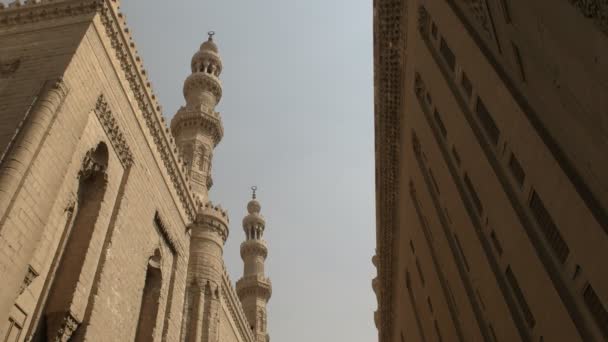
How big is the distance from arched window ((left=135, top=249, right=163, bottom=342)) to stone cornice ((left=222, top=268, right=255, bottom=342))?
21.2ft

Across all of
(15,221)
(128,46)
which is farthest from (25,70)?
(15,221)

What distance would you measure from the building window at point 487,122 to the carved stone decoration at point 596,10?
288cm

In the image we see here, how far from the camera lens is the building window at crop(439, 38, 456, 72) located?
941 centimetres

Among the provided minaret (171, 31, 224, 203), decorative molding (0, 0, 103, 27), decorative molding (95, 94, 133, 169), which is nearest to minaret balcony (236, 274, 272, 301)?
minaret (171, 31, 224, 203)

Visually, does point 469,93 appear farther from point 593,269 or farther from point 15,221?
point 15,221

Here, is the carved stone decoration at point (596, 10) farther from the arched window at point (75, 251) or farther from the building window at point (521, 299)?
the arched window at point (75, 251)

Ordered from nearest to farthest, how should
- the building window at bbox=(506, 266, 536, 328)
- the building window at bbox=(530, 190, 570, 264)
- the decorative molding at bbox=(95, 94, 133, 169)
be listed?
the building window at bbox=(530, 190, 570, 264) < the building window at bbox=(506, 266, 536, 328) < the decorative molding at bbox=(95, 94, 133, 169)

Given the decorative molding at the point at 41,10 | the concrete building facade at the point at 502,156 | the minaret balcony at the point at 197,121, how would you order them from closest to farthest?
the concrete building facade at the point at 502,156
the decorative molding at the point at 41,10
the minaret balcony at the point at 197,121

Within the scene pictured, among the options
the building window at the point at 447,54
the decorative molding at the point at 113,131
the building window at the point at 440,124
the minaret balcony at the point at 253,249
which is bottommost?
the building window at the point at 440,124

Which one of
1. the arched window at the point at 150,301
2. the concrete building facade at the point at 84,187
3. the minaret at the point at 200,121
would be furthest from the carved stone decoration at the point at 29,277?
the minaret at the point at 200,121

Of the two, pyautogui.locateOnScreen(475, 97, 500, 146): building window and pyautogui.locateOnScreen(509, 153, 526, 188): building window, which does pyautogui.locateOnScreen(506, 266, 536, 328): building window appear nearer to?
pyautogui.locateOnScreen(509, 153, 526, 188): building window

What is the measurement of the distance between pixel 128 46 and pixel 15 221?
555cm

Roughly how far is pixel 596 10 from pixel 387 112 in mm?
9307

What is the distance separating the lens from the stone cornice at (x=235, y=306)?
2141 centimetres
